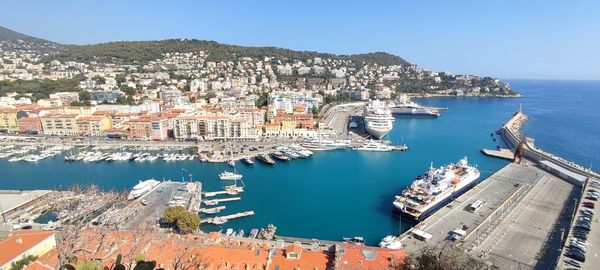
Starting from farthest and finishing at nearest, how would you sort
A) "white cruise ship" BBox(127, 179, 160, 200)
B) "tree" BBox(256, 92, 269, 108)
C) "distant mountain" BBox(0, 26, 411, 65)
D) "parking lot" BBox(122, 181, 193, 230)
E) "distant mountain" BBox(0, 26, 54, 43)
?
"distant mountain" BBox(0, 26, 54, 43), "distant mountain" BBox(0, 26, 411, 65), "tree" BBox(256, 92, 269, 108), "white cruise ship" BBox(127, 179, 160, 200), "parking lot" BBox(122, 181, 193, 230)

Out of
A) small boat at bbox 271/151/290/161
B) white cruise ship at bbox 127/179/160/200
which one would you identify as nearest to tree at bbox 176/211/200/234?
white cruise ship at bbox 127/179/160/200

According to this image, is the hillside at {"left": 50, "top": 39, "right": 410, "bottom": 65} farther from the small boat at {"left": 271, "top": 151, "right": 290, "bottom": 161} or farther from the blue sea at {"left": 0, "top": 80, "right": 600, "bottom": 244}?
the small boat at {"left": 271, "top": 151, "right": 290, "bottom": 161}

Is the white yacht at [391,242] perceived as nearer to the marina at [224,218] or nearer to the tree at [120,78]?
the marina at [224,218]

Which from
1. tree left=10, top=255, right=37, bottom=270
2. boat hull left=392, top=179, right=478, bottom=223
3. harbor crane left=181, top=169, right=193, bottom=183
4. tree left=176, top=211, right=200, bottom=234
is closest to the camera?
tree left=10, top=255, right=37, bottom=270

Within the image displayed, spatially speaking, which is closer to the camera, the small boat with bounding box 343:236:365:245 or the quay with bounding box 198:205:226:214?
the small boat with bounding box 343:236:365:245

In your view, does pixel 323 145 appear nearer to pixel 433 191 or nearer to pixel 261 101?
pixel 433 191

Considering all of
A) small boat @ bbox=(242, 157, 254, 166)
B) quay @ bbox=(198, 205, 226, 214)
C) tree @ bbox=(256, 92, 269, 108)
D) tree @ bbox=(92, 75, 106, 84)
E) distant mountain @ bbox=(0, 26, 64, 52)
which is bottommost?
quay @ bbox=(198, 205, 226, 214)

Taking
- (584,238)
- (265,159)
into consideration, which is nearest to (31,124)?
Answer: (265,159)

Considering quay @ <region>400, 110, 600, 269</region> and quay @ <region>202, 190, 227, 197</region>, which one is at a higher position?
quay @ <region>400, 110, 600, 269</region>
